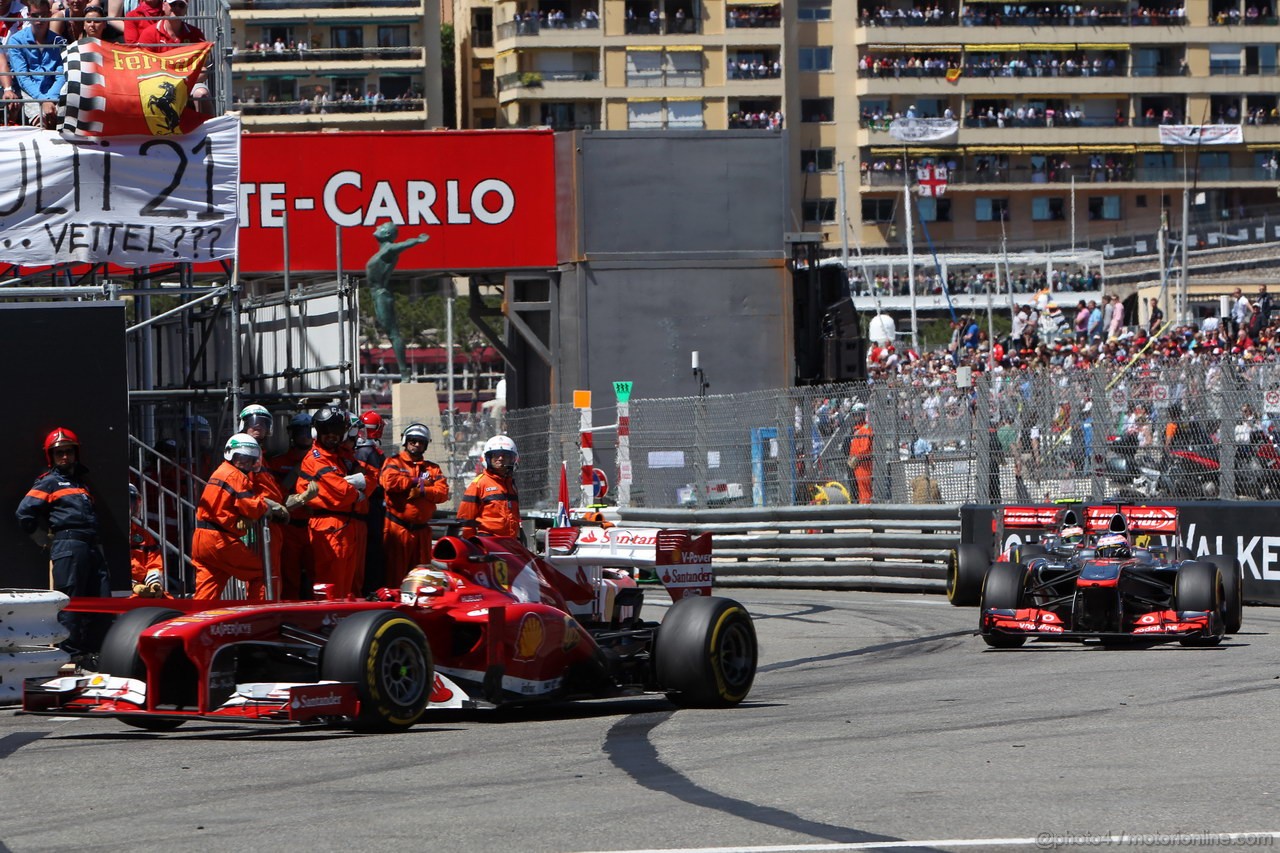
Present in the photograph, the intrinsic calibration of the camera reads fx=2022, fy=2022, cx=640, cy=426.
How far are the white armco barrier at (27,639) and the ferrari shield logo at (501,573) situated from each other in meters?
Result: 2.26

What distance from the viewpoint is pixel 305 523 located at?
13.6 meters

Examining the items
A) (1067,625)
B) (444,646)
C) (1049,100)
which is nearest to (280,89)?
(1049,100)

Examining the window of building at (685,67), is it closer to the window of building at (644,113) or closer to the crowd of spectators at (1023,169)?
the window of building at (644,113)

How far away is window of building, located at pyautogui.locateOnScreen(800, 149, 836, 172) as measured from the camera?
255 feet

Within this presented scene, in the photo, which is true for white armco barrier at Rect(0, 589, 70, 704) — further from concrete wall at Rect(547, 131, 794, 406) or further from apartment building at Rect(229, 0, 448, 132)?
apartment building at Rect(229, 0, 448, 132)

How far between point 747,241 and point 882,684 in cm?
1842

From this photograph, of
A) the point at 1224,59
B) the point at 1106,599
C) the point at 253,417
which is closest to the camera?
the point at 253,417

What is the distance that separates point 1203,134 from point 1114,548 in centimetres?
6491

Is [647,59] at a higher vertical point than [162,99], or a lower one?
higher

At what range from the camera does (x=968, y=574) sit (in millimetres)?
18797

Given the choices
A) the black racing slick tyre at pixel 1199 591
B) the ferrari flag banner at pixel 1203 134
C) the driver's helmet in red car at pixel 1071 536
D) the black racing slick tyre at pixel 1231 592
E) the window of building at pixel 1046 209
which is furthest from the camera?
the window of building at pixel 1046 209

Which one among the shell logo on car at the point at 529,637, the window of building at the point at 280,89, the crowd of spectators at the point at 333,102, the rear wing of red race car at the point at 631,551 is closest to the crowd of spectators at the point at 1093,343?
the rear wing of red race car at the point at 631,551

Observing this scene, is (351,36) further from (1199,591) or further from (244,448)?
(244,448)

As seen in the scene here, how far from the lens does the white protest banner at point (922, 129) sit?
247ft
